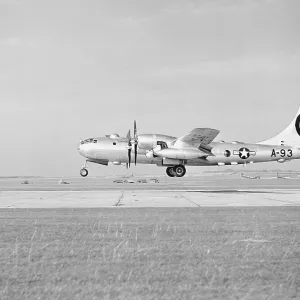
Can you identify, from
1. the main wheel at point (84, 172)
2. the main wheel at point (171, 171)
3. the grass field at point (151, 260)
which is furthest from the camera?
the main wheel at point (84, 172)

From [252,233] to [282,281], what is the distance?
18.2 ft

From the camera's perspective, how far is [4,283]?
6.36 metres

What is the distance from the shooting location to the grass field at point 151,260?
5922mm

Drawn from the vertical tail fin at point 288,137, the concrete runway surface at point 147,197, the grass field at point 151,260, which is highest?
the vertical tail fin at point 288,137

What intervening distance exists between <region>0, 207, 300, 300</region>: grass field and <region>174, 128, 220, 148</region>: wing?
30.8m

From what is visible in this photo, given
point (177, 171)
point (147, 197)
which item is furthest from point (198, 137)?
point (147, 197)

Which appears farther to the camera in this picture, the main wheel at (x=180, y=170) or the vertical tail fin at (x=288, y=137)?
the vertical tail fin at (x=288, y=137)

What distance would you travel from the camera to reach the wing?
4489 cm

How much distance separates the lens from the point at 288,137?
5462 centimetres

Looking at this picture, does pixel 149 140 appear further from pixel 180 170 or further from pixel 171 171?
pixel 180 170

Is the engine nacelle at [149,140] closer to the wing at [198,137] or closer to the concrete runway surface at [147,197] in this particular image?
the wing at [198,137]

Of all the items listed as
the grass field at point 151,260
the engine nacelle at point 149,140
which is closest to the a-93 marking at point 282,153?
the engine nacelle at point 149,140

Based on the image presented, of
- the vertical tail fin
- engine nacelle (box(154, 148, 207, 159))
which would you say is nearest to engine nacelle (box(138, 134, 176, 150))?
engine nacelle (box(154, 148, 207, 159))

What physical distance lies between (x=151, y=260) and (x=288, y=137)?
164ft
